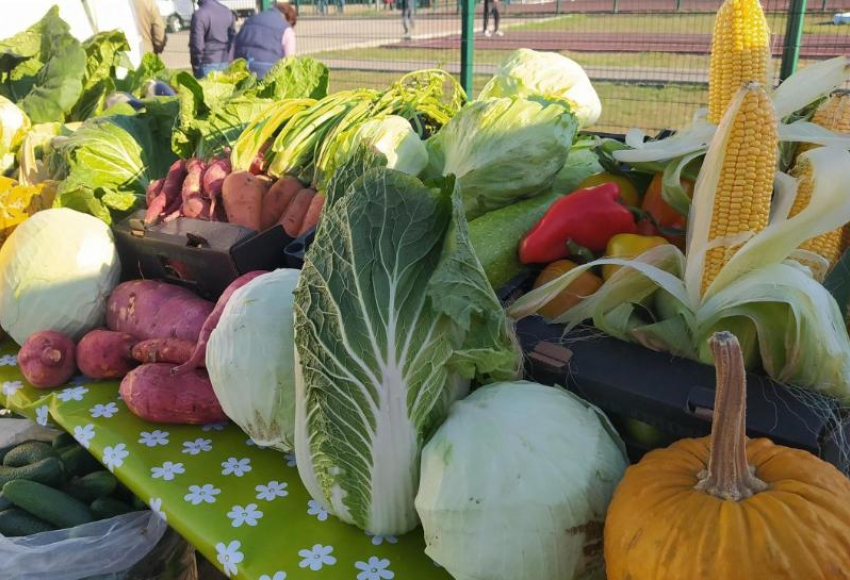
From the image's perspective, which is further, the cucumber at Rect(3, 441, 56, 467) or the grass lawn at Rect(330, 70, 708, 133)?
the grass lawn at Rect(330, 70, 708, 133)

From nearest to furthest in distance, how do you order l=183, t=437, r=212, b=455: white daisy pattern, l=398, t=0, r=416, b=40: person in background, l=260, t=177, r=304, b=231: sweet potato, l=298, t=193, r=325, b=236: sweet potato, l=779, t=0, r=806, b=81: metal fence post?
l=183, t=437, r=212, b=455: white daisy pattern < l=298, t=193, r=325, b=236: sweet potato < l=260, t=177, r=304, b=231: sweet potato < l=779, t=0, r=806, b=81: metal fence post < l=398, t=0, r=416, b=40: person in background

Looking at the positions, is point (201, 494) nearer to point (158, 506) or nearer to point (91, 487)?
point (158, 506)

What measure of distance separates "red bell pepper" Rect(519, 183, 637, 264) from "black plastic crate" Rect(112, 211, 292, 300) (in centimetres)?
78

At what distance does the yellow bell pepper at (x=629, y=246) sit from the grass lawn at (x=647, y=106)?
5238 millimetres

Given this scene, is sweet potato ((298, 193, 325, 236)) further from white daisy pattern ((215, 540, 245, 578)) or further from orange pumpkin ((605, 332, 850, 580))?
orange pumpkin ((605, 332, 850, 580))

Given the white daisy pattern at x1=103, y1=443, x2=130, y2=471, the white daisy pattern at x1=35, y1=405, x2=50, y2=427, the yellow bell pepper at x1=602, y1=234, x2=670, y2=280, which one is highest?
the yellow bell pepper at x1=602, y1=234, x2=670, y2=280

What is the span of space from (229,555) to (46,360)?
1031 mm

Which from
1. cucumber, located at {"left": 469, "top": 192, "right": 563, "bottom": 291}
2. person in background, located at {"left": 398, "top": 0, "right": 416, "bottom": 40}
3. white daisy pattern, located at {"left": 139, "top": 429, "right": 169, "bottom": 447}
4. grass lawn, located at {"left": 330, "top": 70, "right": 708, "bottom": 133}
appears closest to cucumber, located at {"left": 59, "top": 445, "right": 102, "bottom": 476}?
white daisy pattern, located at {"left": 139, "top": 429, "right": 169, "bottom": 447}

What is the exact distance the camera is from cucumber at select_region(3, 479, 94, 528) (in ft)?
6.09

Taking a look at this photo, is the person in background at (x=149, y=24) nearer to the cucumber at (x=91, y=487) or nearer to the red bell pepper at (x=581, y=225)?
the cucumber at (x=91, y=487)

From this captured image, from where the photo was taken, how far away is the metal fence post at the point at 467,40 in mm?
5191

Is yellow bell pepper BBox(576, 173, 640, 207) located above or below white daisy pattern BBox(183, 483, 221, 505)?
above

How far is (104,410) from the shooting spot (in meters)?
1.86

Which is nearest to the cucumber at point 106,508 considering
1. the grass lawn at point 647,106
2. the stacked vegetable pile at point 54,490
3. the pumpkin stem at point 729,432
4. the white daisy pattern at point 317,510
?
the stacked vegetable pile at point 54,490
